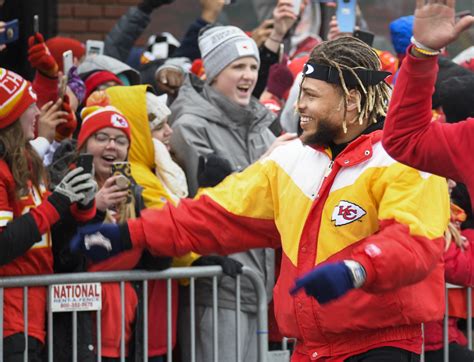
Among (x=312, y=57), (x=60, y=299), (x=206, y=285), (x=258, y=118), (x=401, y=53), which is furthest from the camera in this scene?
(x=401, y=53)

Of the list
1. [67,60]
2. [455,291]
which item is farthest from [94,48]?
[455,291]

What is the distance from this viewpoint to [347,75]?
17.0 ft

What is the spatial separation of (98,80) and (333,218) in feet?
11.4

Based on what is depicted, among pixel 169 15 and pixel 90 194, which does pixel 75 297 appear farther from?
pixel 169 15

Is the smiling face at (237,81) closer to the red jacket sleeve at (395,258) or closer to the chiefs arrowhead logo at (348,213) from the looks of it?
the chiefs arrowhead logo at (348,213)

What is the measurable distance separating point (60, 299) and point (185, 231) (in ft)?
4.37

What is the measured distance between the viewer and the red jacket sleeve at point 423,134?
13.8 feet

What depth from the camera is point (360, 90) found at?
517 centimetres

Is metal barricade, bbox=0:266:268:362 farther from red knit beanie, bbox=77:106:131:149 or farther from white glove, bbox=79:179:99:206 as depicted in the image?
red knit beanie, bbox=77:106:131:149

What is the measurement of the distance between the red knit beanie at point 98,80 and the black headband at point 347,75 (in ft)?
10.1

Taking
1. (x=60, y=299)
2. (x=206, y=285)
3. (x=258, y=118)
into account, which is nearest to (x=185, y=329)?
(x=206, y=285)

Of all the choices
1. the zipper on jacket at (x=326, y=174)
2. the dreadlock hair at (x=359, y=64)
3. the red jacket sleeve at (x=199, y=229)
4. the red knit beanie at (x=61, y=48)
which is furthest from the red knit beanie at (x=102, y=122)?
the red knit beanie at (x=61, y=48)

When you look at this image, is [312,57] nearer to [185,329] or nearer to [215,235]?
[215,235]


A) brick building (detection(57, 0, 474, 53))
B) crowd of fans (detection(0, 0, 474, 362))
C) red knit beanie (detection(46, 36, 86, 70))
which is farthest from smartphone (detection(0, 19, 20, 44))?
brick building (detection(57, 0, 474, 53))
